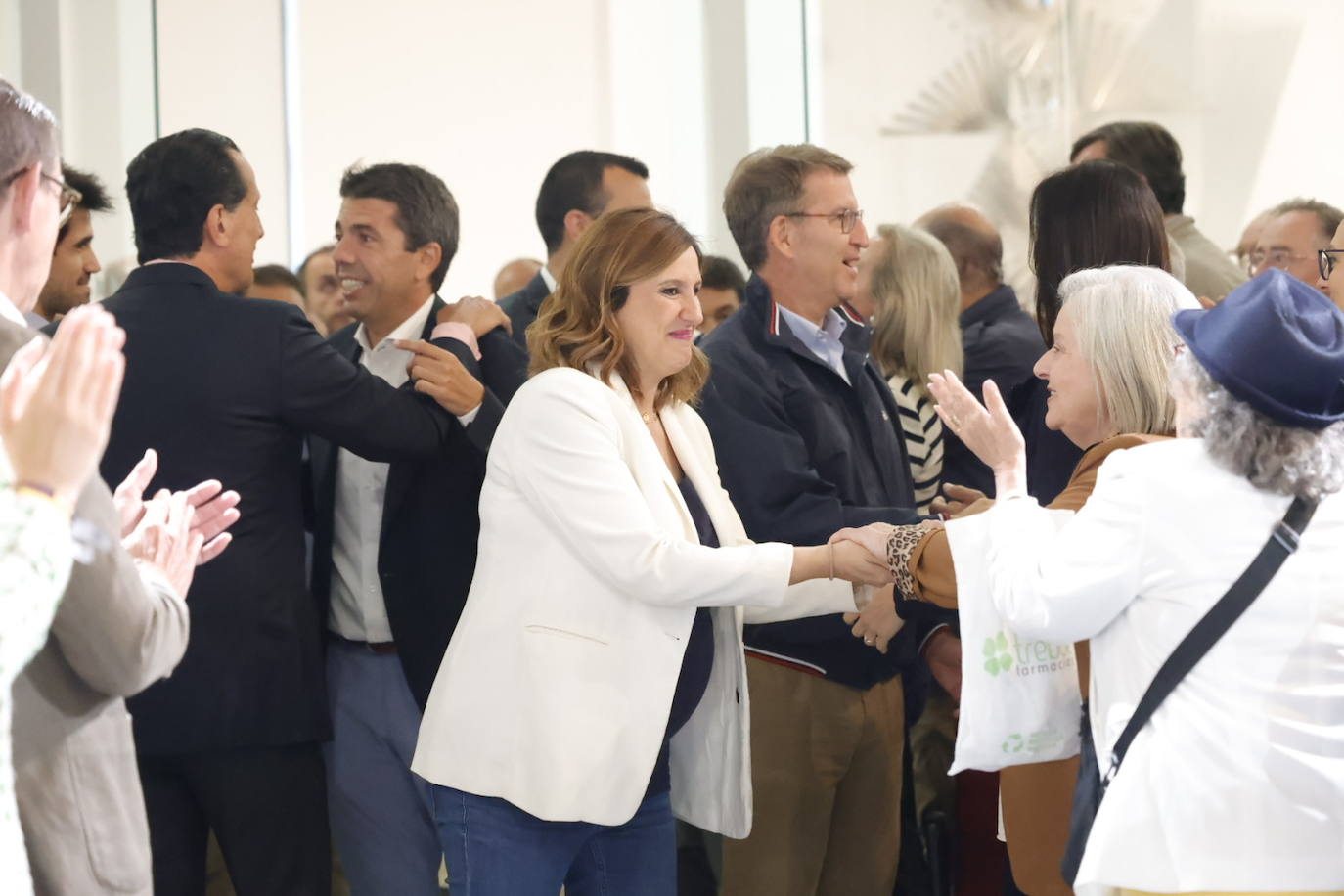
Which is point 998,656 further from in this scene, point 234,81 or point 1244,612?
point 234,81

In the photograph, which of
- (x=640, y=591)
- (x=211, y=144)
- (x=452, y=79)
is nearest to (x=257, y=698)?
(x=640, y=591)

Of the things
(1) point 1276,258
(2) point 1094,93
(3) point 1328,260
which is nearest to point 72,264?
(3) point 1328,260

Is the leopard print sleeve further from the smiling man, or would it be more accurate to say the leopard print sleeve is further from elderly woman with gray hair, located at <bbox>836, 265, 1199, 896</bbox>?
the smiling man

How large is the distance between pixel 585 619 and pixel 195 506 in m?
Result: 0.69

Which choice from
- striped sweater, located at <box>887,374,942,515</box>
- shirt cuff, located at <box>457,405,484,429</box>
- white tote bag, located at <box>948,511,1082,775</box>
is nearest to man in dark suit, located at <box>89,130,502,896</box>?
shirt cuff, located at <box>457,405,484,429</box>

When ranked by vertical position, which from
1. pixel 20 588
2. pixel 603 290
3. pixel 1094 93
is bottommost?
pixel 20 588

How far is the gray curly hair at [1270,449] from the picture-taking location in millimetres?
1979

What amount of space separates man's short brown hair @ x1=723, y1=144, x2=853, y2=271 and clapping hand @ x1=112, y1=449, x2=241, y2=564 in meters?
1.61

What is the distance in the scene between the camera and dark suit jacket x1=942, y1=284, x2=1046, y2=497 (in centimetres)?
390

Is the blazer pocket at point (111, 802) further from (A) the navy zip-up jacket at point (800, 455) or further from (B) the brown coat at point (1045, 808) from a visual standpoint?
(A) the navy zip-up jacket at point (800, 455)

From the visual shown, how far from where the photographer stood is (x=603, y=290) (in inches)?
109

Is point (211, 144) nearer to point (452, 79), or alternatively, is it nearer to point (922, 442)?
point (922, 442)

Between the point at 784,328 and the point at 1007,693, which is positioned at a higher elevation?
the point at 784,328

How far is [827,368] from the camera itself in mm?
3326
